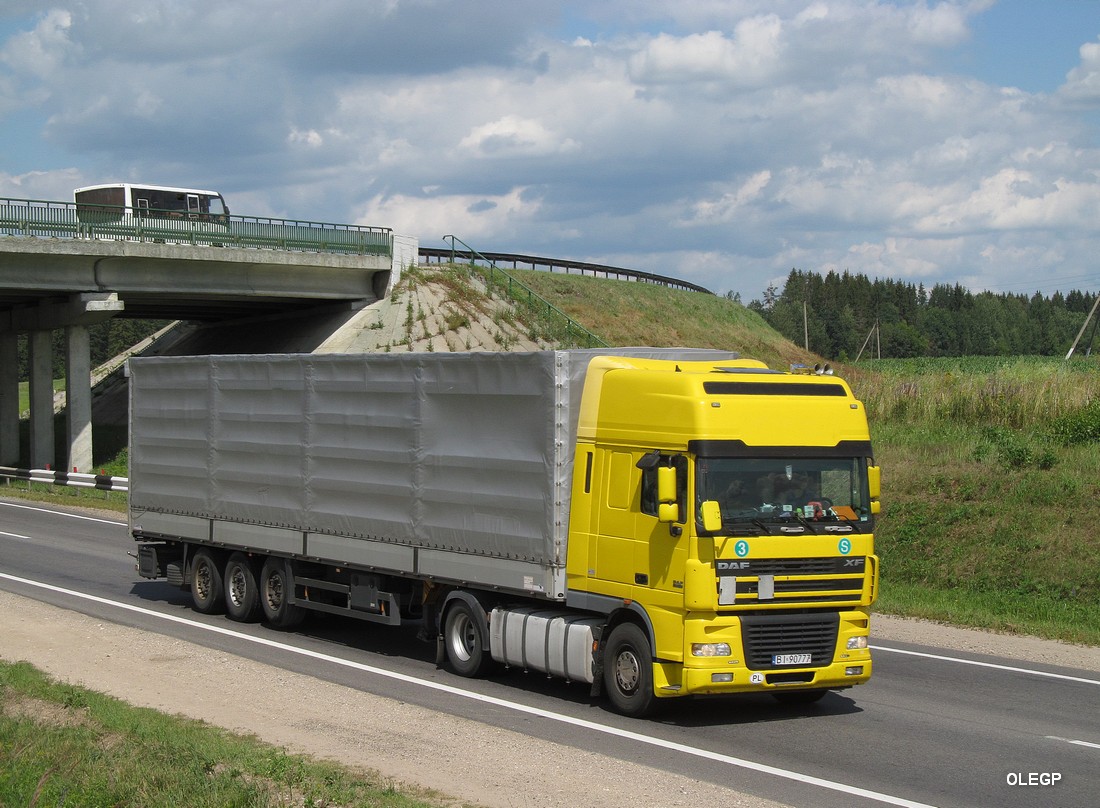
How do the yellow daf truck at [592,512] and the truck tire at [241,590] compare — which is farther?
the truck tire at [241,590]

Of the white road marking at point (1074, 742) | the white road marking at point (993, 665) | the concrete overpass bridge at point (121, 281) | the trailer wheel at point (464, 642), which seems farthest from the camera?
the concrete overpass bridge at point (121, 281)

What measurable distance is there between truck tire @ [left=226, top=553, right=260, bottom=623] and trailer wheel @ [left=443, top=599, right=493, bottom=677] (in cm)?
411

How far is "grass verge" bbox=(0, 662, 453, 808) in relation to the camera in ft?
26.9

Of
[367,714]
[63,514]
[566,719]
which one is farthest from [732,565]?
[63,514]

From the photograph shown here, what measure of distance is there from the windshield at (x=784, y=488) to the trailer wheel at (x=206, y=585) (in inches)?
356

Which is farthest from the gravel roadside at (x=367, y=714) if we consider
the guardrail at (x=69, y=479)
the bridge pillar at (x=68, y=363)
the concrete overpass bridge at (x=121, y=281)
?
the bridge pillar at (x=68, y=363)

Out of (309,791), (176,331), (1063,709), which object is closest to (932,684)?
(1063,709)

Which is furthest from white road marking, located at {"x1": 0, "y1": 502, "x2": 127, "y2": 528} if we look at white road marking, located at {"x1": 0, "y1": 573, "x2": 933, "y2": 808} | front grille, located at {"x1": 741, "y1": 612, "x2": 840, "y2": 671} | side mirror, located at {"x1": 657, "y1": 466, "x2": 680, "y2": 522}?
front grille, located at {"x1": 741, "y1": 612, "x2": 840, "y2": 671}

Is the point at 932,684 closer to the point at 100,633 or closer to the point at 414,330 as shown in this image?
the point at 100,633

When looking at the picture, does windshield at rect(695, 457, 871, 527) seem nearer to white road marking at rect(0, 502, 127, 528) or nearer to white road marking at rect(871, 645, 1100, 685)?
white road marking at rect(871, 645, 1100, 685)

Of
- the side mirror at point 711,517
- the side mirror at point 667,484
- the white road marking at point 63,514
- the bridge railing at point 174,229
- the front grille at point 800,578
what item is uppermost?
the bridge railing at point 174,229

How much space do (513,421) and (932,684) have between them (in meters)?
5.27

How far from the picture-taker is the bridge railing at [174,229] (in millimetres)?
37562

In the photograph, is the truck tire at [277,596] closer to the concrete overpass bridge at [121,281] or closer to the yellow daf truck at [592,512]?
the yellow daf truck at [592,512]
